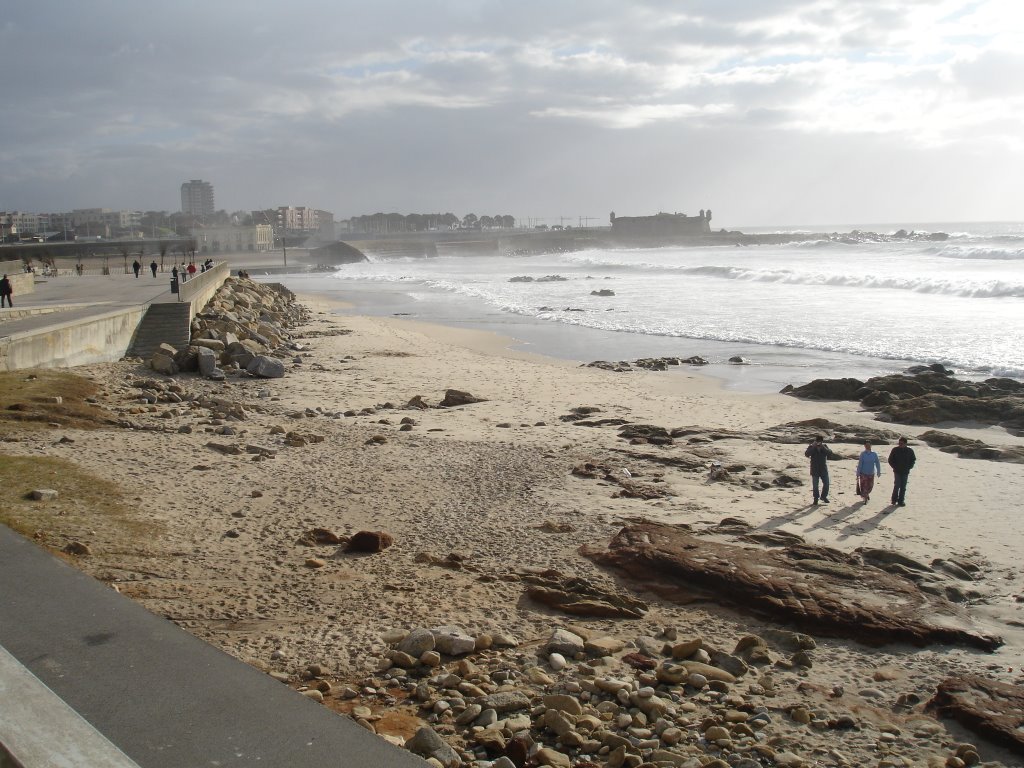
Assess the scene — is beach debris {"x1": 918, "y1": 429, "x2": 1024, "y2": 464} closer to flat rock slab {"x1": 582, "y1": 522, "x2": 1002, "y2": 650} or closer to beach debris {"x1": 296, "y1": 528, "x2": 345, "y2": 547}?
flat rock slab {"x1": 582, "y1": 522, "x2": 1002, "y2": 650}

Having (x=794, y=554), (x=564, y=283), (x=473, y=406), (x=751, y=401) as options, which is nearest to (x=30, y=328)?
(x=473, y=406)

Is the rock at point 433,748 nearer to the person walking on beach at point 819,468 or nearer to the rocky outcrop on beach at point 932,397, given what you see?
the person walking on beach at point 819,468

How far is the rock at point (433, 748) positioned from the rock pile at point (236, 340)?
13983 millimetres

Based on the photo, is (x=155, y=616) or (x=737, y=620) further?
(x=737, y=620)

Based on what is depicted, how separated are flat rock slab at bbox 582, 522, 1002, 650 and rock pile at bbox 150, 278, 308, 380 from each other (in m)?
11.7

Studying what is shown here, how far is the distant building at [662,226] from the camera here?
160 metres

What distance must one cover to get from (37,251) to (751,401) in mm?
70269

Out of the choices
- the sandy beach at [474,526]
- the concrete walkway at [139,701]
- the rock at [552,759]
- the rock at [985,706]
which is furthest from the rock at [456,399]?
the rock at [552,759]

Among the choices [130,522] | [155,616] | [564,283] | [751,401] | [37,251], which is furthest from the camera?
[37,251]

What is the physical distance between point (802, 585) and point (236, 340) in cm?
1587

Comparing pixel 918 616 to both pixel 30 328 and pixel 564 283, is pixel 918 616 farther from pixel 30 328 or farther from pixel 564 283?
pixel 564 283

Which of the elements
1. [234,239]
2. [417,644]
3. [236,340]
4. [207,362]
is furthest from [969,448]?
[234,239]

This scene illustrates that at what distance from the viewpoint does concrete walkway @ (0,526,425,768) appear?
295 cm

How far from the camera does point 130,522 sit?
7.83 m
